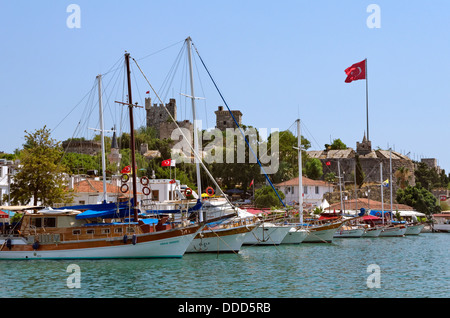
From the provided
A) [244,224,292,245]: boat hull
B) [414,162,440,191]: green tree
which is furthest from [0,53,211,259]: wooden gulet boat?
[414,162,440,191]: green tree

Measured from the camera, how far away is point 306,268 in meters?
34.8

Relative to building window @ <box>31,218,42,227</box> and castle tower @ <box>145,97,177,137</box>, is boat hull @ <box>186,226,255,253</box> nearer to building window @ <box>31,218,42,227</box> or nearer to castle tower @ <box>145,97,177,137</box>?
building window @ <box>31,218,42,227</box>

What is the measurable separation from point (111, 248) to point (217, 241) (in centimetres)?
805

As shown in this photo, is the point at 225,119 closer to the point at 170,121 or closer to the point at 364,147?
the point at 170,121

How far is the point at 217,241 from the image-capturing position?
141 feet

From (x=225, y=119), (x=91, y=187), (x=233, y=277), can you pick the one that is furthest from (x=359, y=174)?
(x=233, y=277)

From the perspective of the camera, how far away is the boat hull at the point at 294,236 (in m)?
55.0

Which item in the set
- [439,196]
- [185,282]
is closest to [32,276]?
[185,282]

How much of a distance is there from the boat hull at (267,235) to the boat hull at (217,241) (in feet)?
27.1

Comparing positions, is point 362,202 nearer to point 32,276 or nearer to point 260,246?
point 260,246

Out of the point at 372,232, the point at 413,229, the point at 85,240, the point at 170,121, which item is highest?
the point at 170,121

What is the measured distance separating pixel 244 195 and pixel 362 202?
62.9ft

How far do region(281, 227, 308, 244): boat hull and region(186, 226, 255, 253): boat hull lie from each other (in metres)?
12.3

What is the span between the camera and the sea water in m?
25.6
